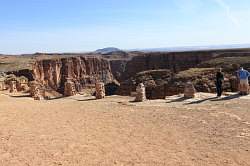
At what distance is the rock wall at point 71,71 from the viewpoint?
83756mm

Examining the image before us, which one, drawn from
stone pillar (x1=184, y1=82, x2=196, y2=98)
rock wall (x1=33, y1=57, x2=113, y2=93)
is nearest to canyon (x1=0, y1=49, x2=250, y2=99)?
rock wall (x1=33, y1=57, x2=113, y2=93)

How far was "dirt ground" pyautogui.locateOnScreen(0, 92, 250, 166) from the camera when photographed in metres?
9.57

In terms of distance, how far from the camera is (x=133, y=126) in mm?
13539

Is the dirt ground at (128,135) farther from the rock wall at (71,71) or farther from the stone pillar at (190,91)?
the rock wall at (71,71)

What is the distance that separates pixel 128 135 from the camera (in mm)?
12109

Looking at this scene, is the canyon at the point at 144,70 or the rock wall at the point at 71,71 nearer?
the canyon at the point at 144,70

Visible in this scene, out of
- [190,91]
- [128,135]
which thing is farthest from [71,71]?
[128,135]

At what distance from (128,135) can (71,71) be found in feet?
275

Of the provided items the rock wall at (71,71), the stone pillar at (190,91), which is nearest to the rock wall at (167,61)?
the rock wall at (71,71)

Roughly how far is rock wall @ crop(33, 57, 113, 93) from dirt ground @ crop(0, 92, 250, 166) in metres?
60.1

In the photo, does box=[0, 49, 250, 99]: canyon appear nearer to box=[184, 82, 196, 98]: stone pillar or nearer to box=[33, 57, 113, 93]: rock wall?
box=[33, 57, 113, 93]: rock wall

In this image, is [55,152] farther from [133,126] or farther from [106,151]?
[133,126]

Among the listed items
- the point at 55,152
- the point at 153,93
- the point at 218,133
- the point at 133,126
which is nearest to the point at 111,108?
the point at 133,126

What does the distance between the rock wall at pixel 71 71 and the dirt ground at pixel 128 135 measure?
6013 centimetres
